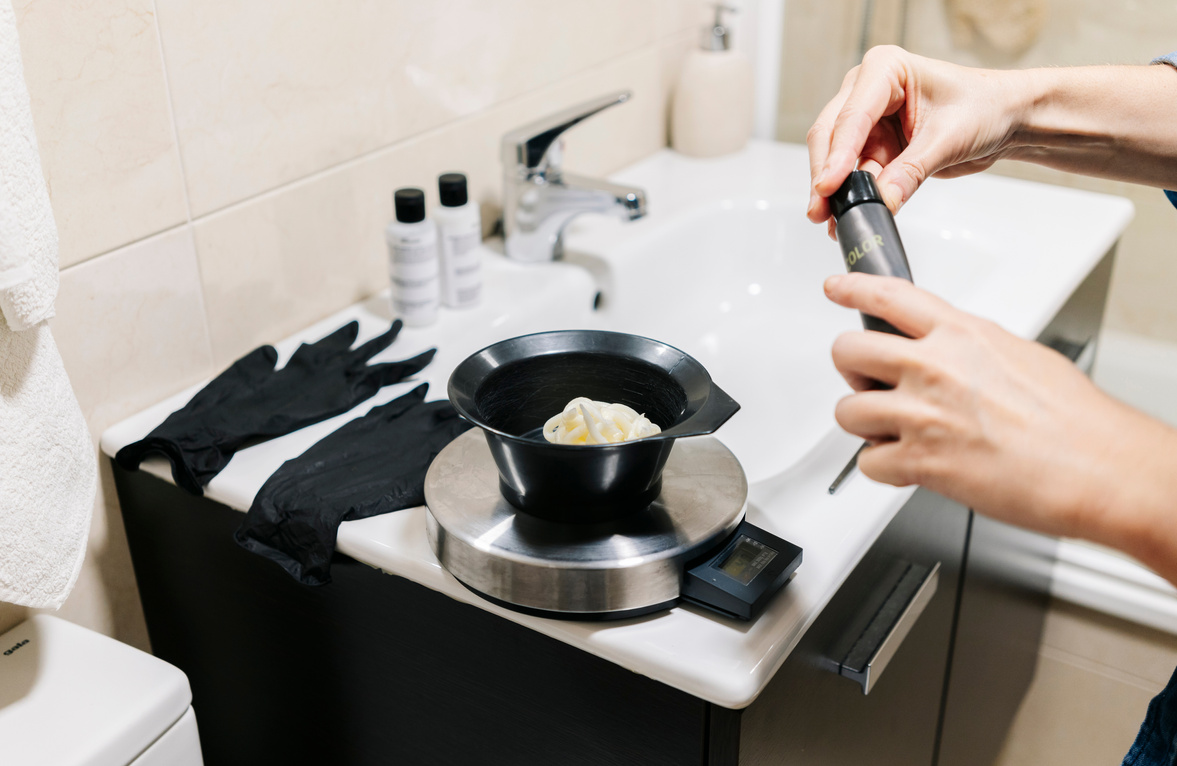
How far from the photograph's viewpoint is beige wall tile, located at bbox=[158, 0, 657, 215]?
2.76 ft

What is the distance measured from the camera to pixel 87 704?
0.68m

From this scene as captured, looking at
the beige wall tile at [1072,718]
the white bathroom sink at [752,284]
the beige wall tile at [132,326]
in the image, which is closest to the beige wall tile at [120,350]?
the beige wall tile at [132,326]

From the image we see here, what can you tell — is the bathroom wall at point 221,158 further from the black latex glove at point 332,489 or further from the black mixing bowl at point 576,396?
the black mixing bowl at point 576,396

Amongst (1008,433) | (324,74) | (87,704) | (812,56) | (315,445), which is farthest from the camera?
(812,56)

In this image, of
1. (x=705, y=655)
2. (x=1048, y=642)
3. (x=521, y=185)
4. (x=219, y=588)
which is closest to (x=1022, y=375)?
(x=705, y=655)

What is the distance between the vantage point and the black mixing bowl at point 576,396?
597mm

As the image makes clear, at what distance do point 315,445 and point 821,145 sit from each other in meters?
0.44

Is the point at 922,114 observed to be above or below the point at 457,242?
above

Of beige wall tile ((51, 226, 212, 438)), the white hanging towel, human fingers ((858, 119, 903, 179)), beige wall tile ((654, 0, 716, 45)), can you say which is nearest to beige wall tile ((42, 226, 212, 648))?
beige wall tile ((51, 226, 212, 438))

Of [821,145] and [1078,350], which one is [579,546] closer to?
[821,145]

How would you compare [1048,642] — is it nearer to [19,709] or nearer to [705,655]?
[705,655]

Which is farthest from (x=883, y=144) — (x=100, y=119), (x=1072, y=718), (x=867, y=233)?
(x=1072, y=718)

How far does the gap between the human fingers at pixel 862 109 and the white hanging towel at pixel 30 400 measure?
47 centimetres

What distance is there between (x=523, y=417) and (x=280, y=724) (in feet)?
1.19
